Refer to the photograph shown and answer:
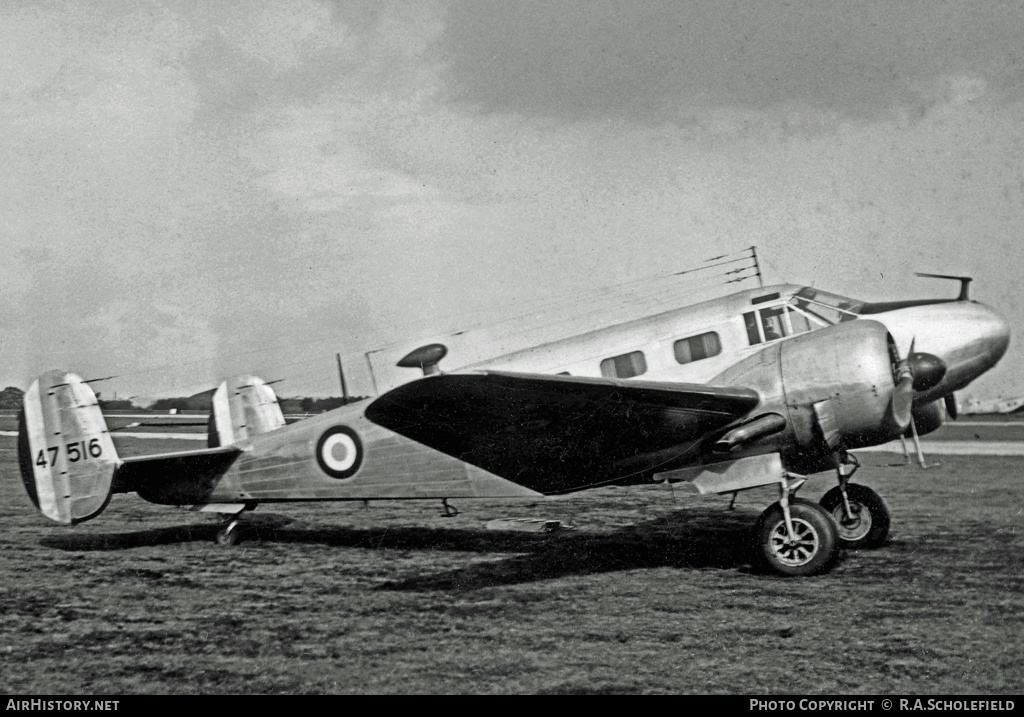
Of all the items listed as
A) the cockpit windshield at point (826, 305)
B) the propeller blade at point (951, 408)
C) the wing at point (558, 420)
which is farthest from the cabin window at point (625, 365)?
the propeller blade at point (951, 408)

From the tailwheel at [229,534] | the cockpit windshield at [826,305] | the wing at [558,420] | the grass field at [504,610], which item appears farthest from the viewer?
the tailwheel at [229,534]

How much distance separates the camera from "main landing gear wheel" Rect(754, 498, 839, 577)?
7531 mm

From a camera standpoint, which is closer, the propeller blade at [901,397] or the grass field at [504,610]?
the grass field at [504,610]

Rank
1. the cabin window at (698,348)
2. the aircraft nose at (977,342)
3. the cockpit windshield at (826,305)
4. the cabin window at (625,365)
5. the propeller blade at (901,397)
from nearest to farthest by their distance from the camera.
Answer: the propeller blade at (901,397) < the aircraft nose at (977,342) < the cockpit windshield at (826,305) < the cabin window at (698,348) < the cabin window at (625,365)

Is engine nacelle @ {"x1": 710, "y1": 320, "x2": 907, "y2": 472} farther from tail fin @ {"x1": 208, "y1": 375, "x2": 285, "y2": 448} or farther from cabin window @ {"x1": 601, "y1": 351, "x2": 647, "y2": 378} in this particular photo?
tail fin @ {"x1": 208, "y1": 375, "x2": 285, "y2": 448}

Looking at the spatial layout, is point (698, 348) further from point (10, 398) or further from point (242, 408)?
point (10, 398)

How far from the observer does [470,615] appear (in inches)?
255

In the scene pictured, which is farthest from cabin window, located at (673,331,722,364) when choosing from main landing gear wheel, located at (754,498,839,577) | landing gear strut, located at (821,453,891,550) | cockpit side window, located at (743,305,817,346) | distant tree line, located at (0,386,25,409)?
distant tree line, located at (0,386,25,409)

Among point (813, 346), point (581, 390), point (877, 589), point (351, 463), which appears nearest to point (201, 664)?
point (581, 390)

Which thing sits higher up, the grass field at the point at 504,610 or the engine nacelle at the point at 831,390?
the engine nacelle at the point at 831,390

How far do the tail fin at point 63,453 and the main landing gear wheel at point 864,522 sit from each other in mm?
7966

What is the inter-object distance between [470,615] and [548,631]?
0.75 meters

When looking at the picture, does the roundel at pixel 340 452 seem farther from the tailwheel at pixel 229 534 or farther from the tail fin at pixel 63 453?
the tail fin at pixel 63 453

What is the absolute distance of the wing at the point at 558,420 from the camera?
268 inches
